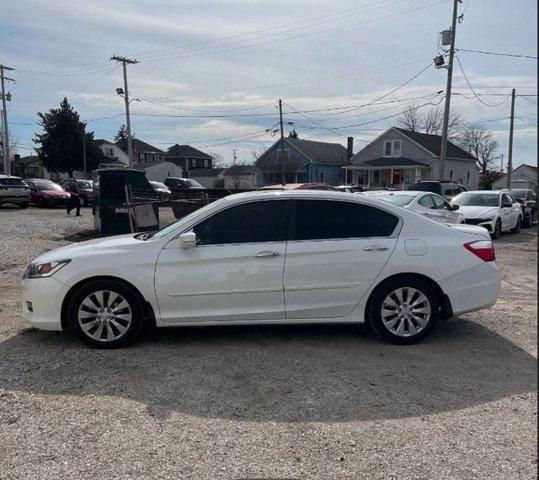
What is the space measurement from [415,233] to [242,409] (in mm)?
2622

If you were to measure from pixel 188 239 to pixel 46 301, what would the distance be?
5.11ft

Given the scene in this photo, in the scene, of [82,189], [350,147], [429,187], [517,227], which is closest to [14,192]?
[82,189]

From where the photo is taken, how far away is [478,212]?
1562 centimetres

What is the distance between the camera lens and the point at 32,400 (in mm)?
4023

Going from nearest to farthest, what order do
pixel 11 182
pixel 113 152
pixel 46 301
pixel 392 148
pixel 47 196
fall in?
pixel 46 301, pixel 11 182, pixel 47 196, pixel 392 148, pixel 113 152

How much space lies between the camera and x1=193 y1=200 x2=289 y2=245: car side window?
520 cm

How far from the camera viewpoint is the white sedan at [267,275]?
5059 millimetres

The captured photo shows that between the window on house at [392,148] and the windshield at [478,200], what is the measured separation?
Result: 1267 inches

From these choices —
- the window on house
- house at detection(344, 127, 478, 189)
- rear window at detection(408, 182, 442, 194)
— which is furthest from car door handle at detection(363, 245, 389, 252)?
the window on house

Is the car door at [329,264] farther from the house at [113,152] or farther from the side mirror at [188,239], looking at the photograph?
the house at [113,152]

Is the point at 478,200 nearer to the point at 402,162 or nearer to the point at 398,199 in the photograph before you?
the point at 398,199

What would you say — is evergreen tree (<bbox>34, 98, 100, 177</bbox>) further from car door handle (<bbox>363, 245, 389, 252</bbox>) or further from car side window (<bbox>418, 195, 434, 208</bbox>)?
car door handle (<bbox>363, 245, 389, 252</bbox>)

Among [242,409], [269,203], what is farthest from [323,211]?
[242,409]

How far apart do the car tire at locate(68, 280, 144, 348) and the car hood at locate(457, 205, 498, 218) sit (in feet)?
41.2
